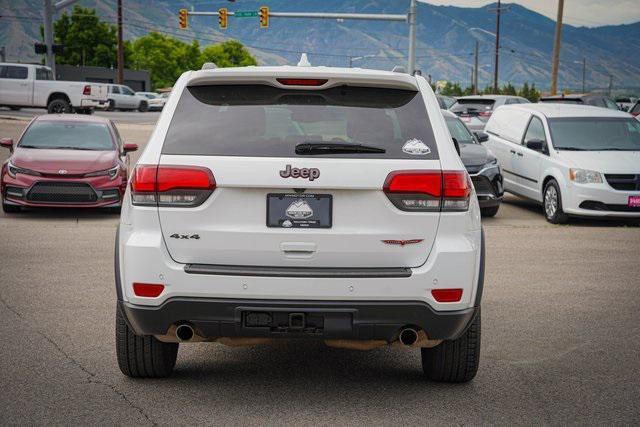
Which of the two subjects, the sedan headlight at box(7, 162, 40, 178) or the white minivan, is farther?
the white minivan

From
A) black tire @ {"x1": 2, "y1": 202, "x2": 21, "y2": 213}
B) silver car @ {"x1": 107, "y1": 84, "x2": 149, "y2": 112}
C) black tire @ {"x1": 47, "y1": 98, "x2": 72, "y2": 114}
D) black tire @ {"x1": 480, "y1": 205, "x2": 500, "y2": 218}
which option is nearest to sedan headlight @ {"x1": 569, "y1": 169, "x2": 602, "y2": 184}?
black tire @ {"x1": 480, "y1": 205, "x2": 500, "y2": 218}

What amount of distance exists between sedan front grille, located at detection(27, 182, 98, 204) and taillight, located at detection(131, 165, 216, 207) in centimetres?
956

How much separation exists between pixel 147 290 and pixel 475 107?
2872 centimetres

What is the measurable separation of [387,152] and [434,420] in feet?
4.58

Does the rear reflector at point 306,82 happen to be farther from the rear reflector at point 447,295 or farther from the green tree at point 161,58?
the green tree at point 161,58

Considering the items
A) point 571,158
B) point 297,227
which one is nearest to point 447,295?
point 297,227

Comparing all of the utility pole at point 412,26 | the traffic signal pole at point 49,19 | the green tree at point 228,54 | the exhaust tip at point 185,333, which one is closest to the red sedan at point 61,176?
the exhaust tip at point 185,333

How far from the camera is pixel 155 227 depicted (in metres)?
4.92

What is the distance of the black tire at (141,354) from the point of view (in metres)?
5.44

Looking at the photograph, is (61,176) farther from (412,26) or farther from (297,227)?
(412,26)

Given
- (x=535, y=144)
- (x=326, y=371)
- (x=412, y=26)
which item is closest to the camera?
(x=326, y=371)

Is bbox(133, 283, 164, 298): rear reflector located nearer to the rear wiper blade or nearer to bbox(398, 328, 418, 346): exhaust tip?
the rear wiper blade

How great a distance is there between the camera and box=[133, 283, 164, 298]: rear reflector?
4895 mm

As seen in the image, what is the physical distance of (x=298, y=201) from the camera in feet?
15.9
